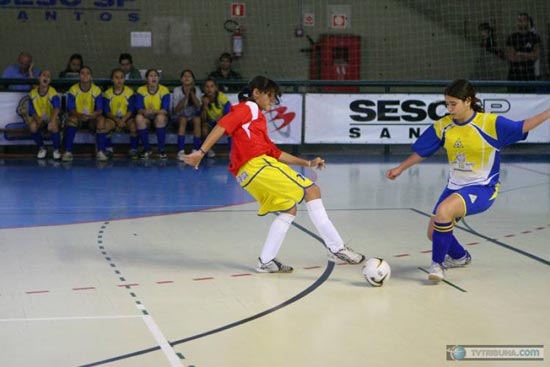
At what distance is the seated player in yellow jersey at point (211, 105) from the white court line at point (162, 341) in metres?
9.27

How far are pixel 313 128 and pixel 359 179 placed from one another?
3.04 meters

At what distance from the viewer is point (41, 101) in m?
14.8

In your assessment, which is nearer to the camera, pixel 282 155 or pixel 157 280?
pixel 157 280

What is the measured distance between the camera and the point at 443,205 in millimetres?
6797

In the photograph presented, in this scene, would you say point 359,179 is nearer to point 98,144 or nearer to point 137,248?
point 98,144

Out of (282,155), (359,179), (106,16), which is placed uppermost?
(106,16)

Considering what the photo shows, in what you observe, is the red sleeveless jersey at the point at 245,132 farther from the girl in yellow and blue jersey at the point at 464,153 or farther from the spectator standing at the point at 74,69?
the spectator standing at the point at 74,69

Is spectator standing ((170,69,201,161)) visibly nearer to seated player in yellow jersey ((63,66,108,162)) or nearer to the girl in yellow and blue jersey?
seated player in yellow jersey ((63,66,108,162))

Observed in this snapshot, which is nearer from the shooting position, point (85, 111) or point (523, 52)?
point (85, 111)

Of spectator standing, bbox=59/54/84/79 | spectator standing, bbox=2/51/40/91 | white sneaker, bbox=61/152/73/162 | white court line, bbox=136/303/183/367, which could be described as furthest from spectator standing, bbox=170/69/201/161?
white court line, bbox=136/303/183/367

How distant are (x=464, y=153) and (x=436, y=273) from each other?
3.13ft

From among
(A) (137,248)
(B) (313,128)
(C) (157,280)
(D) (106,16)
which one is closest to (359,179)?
(B) (313,128)

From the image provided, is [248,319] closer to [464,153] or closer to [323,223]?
[323,223]

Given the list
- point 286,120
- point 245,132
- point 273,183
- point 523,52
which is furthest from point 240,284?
point 523,52
